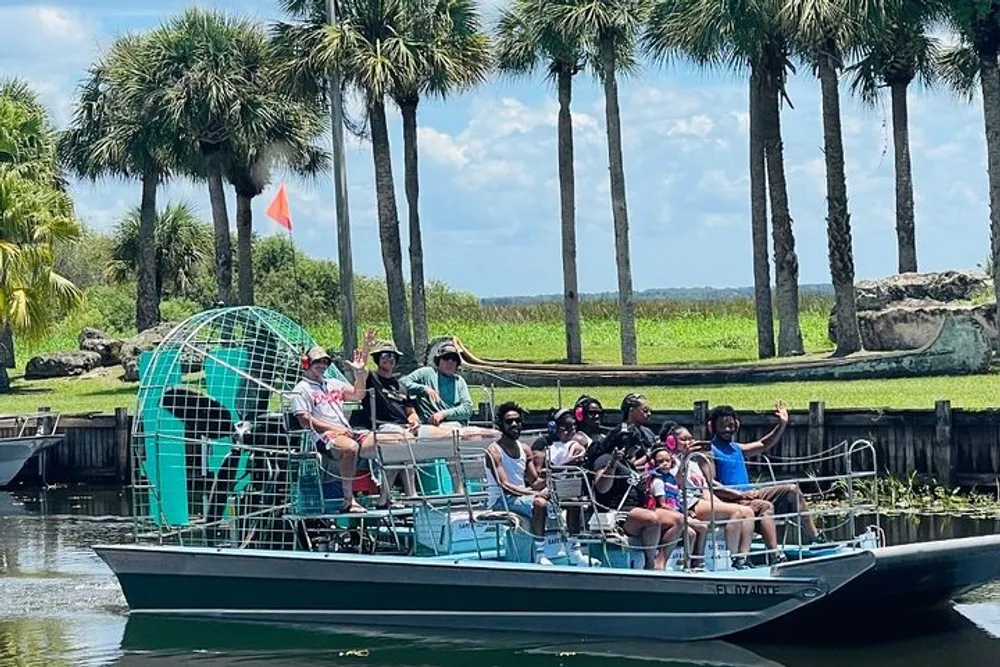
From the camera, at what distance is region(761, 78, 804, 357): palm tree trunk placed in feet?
136

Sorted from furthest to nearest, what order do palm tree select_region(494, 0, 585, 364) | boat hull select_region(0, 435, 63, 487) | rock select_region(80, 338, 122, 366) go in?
rock select_region(80, 338, 122, 366) → palm tree select_region(494, 0, 585, 364) → boat hull select_region(0, 435, 63, 487)

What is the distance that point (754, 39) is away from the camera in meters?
39.2

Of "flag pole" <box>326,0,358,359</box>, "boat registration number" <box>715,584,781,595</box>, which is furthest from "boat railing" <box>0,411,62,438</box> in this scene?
"boat registration number" <box>715,584,781,595</box>

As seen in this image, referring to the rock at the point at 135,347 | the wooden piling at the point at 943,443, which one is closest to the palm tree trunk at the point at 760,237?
the rock at the point at 135,347

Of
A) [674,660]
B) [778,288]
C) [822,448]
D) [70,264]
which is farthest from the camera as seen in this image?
[70,264]

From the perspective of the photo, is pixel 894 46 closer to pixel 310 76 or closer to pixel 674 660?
pixel 310 76

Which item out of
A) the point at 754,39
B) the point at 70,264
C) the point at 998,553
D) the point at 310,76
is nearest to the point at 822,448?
the point at 998,553

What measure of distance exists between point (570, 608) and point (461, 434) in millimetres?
1941

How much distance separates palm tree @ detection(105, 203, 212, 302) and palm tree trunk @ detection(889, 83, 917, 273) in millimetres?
25350

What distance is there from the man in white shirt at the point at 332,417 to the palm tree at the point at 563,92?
85.2 ft

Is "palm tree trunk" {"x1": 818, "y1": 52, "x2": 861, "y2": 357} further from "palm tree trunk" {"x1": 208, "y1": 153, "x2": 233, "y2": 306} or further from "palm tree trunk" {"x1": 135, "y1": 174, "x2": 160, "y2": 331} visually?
"palm tree trunk" {"x1": 135, "y1": 174, "x2": 160, "y2": 331}

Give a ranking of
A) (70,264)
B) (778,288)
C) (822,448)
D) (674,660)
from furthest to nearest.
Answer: (70,264) < (778,288) < (822,448) < (674,660)

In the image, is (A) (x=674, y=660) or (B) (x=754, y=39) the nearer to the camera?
(A) (x=674, y=660)

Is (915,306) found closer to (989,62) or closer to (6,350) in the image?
(989,62)
